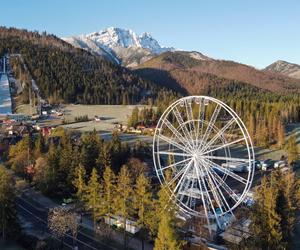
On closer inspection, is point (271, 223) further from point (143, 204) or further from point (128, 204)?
point (128, 204)

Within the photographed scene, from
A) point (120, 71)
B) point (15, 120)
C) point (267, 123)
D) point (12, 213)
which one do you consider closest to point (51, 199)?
point (12, 213)

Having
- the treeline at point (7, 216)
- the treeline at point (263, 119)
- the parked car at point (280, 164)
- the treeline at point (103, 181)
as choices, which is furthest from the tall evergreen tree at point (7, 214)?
the treeline at point (263, 119)

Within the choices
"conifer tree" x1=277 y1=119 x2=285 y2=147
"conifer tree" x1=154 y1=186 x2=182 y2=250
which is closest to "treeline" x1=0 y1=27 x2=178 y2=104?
"conifer tree" x1=277 y1=119 x2=285 y2=147

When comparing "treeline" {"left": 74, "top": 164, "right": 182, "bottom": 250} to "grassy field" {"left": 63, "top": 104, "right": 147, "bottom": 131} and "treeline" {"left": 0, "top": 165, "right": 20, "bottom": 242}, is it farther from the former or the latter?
"grassy field" {"left": 63, "top": 104, "right": 147, "bottom": 131}

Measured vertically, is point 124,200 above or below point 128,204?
above

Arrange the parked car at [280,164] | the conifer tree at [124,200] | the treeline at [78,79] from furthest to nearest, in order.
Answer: the treeline at [78,79]
the parked car at [280,164]
the conifer tree at [124,200]

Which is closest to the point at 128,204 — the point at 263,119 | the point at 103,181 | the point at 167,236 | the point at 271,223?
the point at 103,181

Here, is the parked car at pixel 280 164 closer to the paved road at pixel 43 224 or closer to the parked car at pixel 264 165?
the parked car at pixel 264 165
